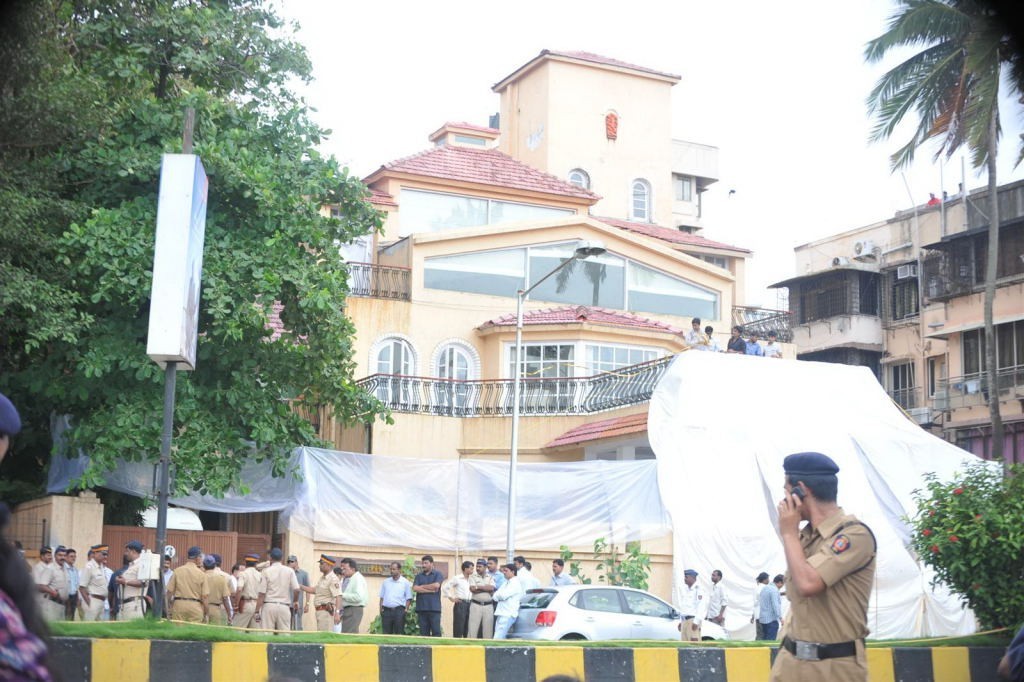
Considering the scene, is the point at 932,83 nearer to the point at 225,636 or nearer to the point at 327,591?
the point at 327,591

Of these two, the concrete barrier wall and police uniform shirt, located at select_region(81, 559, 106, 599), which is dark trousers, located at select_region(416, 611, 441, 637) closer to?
police uniform shirt, located at select_region(81, 559, 106, 599)

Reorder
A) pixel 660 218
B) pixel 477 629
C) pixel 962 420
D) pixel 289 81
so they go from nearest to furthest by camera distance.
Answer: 1. pixel 477 629
2. pixel 289 81
3. pixel 962 420
4. pixel 660 218

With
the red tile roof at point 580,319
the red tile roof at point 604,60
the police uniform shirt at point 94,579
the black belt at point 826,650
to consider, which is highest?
the red tile roof at point 604,60

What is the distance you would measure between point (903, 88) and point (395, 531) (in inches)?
677

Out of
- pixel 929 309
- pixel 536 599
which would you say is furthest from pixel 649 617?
pixel 929 309

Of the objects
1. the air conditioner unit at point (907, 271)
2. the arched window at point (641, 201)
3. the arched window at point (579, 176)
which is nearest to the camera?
the air conditioner unit at point (907, 271)

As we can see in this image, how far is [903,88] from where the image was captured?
105ft

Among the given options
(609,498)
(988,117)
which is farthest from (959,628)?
(988,117)

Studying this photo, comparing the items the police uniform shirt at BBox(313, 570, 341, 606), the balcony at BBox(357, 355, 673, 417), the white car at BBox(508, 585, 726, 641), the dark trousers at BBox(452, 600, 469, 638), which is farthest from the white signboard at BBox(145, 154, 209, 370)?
the balcony at BBox(357, 355, 673, 417)

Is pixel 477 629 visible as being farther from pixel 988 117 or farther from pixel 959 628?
pixel 988 117

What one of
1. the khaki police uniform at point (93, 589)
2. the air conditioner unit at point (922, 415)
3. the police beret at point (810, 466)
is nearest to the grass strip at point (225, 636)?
the police beret at point (810, 466)

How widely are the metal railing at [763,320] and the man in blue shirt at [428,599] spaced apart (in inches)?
846

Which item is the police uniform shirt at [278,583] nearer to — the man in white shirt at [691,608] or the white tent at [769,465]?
the man in white shirt at [691,608]

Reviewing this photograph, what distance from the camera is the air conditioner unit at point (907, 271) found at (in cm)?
4681
